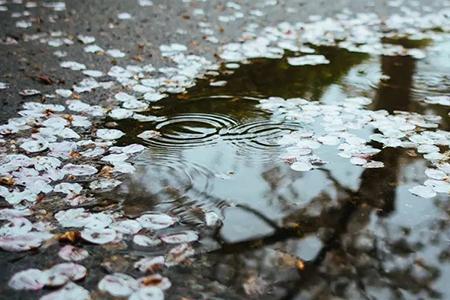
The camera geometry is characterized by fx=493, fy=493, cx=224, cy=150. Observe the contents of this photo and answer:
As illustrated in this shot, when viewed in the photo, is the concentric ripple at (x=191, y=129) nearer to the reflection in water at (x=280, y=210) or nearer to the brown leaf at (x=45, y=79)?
the reflection in water at (x=280, y=210)

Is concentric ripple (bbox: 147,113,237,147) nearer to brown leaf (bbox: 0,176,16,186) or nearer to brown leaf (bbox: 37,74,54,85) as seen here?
brown leaf (bbox: 0,176,16,186)

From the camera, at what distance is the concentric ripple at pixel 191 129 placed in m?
2.78

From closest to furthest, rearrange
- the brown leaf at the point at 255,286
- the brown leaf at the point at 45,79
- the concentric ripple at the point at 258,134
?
the brown leaf at the point at 255,286
the concentric ripple at the point at 258,134
the brown leaf at the point at 45,79

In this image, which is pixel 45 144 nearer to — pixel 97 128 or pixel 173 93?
pixel 97 128

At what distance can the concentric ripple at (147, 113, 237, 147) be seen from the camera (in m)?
2.78

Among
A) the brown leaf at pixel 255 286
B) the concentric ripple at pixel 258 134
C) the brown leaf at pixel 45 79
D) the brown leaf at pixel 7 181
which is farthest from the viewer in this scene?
the brown leaf at pixel 45 79

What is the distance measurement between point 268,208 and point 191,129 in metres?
0.93

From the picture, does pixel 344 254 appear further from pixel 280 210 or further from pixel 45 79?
pixel 45 79

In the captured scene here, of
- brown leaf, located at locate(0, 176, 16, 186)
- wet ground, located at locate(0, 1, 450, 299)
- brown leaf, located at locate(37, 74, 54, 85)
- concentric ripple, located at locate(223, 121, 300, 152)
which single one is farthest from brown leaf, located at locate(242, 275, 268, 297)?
brown leaf, located at locate(37, 74, 54, 85)

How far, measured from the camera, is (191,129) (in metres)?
2.95

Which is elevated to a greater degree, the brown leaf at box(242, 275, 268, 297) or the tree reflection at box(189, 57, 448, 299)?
the brown leaf at box(242, 275, 268, 297)

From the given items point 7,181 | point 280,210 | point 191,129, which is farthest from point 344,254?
point 7,181

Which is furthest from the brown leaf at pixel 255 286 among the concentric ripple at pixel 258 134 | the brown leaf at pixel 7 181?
the brown leaf at pixel 7 181

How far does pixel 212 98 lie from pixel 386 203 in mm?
1587
